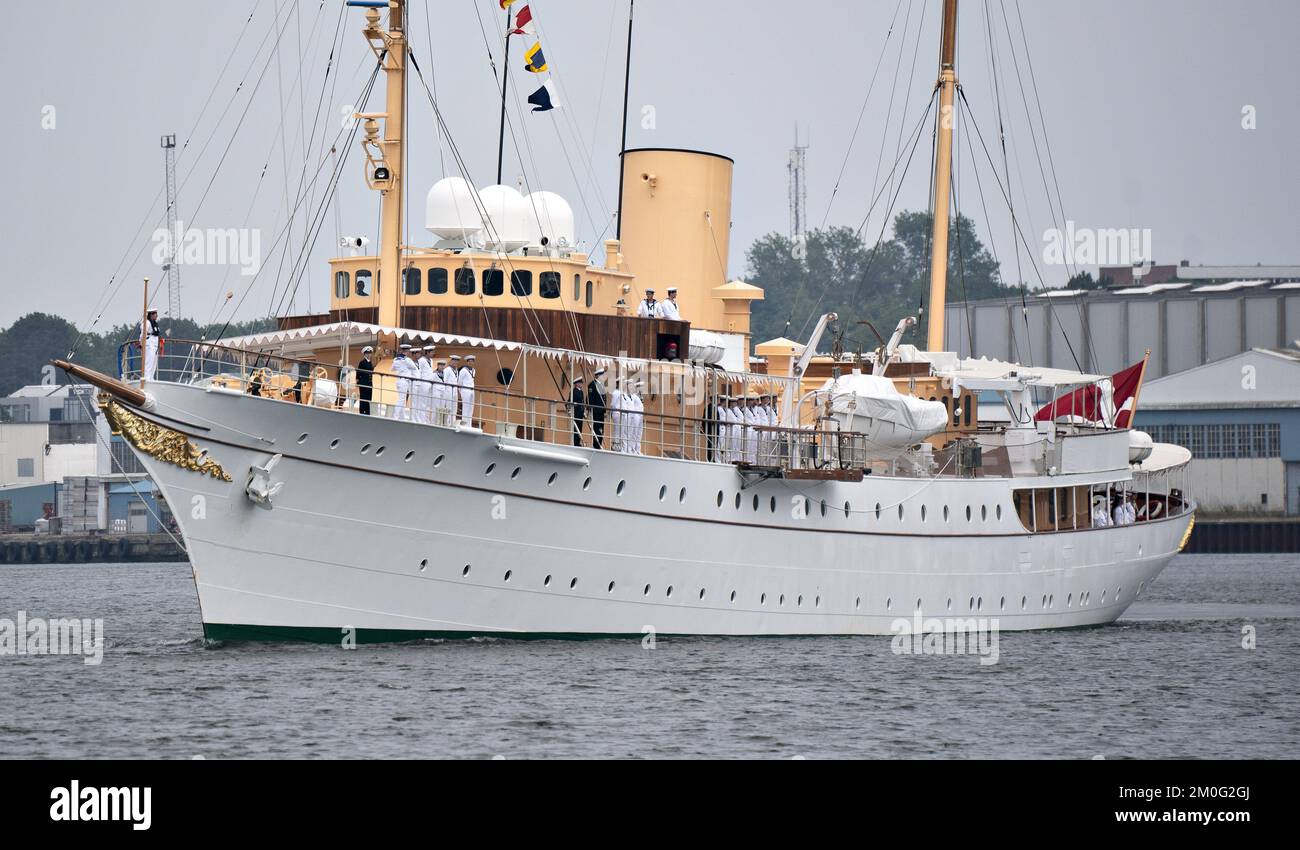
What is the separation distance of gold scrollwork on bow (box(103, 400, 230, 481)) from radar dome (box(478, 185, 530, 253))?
7039 millimetres

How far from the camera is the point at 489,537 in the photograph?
84.1ft

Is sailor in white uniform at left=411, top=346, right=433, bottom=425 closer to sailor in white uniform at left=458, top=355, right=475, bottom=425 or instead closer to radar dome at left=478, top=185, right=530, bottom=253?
sailor in white uniform at left=458, top=355, right=475, bottom=425

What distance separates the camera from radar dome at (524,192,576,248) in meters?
30.6

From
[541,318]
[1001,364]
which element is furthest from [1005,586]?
[541,318]

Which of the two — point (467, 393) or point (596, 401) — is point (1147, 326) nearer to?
point (596, 401)

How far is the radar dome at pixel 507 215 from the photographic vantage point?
30.1m

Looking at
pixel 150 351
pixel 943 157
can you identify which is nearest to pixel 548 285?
pixel 150 351

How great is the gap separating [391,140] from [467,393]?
4.27 meters

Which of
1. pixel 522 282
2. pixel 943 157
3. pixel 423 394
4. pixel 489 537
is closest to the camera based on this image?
pixel 423 394

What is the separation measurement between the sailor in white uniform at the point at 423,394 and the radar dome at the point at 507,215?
14.6 ft

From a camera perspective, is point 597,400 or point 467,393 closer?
point 467,393

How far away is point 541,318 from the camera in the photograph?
2875cm

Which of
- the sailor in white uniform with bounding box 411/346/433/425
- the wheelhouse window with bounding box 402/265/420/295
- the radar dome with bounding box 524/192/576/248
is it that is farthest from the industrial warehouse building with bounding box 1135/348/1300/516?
the sailor in white uniform with bounding box 411/346/433/425

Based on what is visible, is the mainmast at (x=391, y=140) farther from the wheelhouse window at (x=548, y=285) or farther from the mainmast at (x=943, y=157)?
the mainmast at (x=943, y=157)
